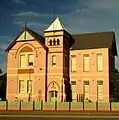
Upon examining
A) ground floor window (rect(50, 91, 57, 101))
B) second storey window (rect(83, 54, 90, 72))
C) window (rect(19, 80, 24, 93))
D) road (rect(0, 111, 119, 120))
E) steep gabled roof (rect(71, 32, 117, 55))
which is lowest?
road (rect(0, 111, 119, 120))

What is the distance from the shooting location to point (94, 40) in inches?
2201

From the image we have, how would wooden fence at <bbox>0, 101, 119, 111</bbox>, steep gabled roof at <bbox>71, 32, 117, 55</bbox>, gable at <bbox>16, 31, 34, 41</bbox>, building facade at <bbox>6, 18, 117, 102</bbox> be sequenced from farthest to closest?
gable at <bbox>16, 31, 34, 41</bbox>, steep gabled roof at <bbox>71, 32, 117, 55</bbox>, building facade at <bbox>6, 18, 117, 102</bbox>, wooden fence at <bbox>0, 101, 119, 111</bbox>

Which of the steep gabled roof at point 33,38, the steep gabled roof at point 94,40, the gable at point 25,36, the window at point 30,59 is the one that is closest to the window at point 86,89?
the steep gabled roof at point 94,40

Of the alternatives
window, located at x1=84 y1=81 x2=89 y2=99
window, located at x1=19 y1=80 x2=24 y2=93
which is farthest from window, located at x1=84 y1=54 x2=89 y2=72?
window, located at x1=19 y1=80 x2=24 y2=93

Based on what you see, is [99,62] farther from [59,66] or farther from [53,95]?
[53,95]

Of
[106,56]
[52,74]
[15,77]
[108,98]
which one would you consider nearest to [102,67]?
[106,56]

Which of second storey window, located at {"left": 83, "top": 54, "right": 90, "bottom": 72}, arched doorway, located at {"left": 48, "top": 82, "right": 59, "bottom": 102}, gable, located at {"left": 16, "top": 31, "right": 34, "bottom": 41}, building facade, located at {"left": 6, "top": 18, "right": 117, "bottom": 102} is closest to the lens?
building facade, located at {"left": 6, "top": 18, "right": 117, "bottom": 102}

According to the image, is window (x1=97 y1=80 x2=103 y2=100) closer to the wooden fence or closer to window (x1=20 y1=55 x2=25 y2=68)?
the wooden fence

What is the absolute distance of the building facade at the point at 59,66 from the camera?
53.3 m

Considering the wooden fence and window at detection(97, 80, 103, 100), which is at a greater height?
window at detection(97, 80, 103, 100)

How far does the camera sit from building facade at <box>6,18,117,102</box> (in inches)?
2100

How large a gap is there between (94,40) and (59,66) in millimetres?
8021

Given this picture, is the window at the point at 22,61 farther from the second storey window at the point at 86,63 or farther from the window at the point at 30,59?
the second storey window at the point at 86,63

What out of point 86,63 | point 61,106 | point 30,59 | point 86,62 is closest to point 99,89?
point 86,63
